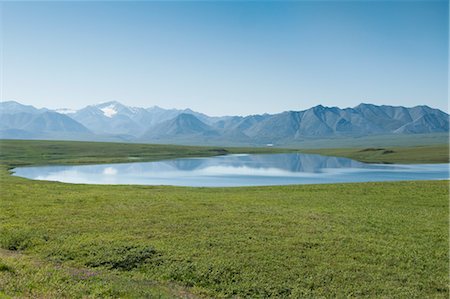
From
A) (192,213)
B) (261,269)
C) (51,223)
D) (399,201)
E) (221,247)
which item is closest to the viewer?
(261,269)

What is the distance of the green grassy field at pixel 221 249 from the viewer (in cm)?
1812

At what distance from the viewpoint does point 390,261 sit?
71.1 feet

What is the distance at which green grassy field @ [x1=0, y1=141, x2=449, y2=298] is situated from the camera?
714 inches

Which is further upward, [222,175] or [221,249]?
[221,249]

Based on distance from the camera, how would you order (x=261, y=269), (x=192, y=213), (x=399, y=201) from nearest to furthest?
(x=261, y=269)
(x=192, y=213)
(x=399, y=201)

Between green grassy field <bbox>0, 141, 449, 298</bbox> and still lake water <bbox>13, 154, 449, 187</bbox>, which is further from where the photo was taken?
still lake water <bbox>13, 154, 449, 187</bbox>

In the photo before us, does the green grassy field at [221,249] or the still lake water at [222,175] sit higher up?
the green grassy field at [221,249]

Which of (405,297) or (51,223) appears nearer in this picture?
(405,297)

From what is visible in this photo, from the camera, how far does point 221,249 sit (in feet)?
75.0

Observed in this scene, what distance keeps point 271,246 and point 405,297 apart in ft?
26.6

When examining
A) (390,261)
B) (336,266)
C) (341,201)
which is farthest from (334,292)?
(341,201)

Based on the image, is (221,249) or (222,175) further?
(222,175)

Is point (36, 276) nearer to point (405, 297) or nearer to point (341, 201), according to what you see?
point (405, 297)

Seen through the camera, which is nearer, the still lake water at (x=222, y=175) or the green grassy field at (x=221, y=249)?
the green grassy field at (x=221, y=249)
